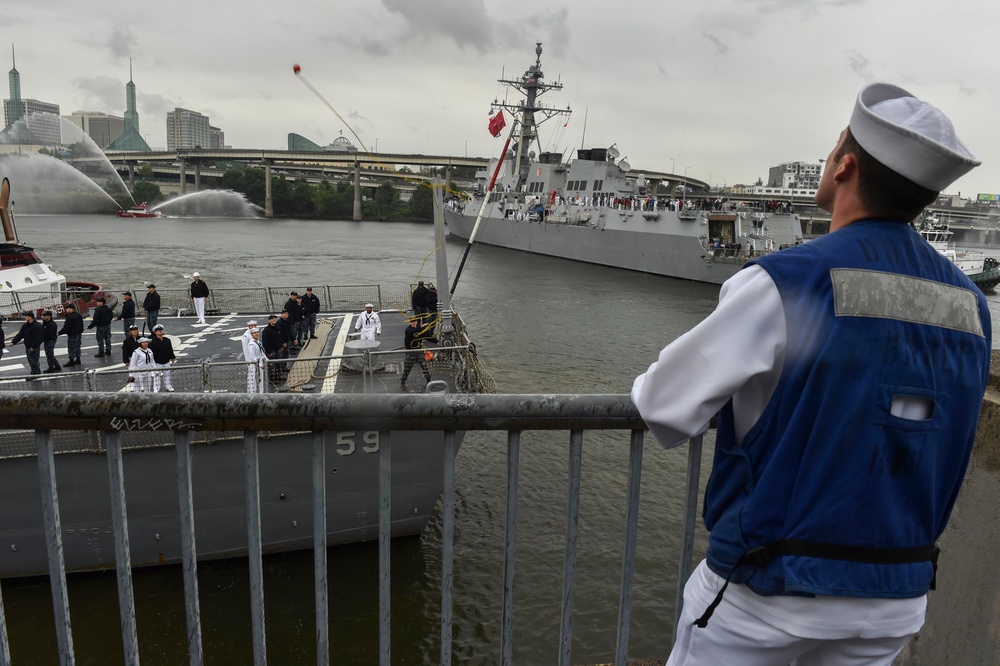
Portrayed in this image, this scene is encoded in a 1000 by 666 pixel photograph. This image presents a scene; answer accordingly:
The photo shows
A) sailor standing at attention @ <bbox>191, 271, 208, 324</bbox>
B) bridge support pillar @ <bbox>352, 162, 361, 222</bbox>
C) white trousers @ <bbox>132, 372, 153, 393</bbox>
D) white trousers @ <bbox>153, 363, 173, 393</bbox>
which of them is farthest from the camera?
bridge support pillar @ <bbox>352, 162, 361, 222</bbox>

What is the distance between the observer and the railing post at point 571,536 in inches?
89.7

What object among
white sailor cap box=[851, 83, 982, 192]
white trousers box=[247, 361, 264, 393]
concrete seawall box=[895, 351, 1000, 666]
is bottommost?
white trousers box=[247, 361, 264, 393]

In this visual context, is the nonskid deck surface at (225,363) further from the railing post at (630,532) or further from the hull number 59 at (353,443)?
the railing post at (630,532)

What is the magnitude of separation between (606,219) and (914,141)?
5488cm

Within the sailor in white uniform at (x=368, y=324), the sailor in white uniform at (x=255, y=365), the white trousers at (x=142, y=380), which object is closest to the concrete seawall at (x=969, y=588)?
the sailor in white uniform at (x=255, y=365)

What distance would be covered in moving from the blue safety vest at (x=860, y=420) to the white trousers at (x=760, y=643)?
0.12m

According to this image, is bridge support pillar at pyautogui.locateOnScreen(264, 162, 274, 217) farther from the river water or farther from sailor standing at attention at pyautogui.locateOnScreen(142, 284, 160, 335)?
sailor standing at attention at pyautogui.locateOnScreen(142, 284, 160, 335)

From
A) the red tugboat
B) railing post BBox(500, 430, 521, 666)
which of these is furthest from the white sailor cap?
the red tugboat

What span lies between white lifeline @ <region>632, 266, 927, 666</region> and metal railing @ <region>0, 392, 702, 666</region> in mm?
488

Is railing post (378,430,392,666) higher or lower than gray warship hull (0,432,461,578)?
higher

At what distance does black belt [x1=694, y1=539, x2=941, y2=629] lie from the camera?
1.63 metres

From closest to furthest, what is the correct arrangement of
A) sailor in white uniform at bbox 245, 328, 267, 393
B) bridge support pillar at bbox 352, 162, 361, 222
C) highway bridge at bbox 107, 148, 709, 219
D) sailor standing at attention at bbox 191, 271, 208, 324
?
sailor in white uniform at bbox 245, 328, 267, 393 < sailor standing at attention at bbox 191, 271, 208, 324 < highway bridge at bbox 107, 148, 709, 219 < bridge support pillar at bbox 352, 162, 361, 222

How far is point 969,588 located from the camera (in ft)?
10.4

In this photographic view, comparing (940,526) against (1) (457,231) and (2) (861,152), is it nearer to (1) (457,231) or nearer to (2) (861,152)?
(2) (861,152)
